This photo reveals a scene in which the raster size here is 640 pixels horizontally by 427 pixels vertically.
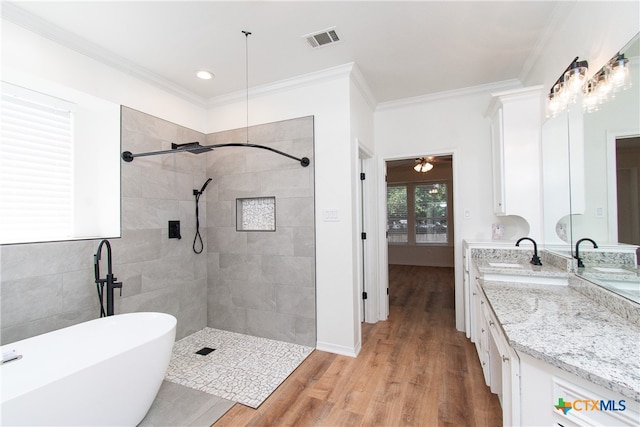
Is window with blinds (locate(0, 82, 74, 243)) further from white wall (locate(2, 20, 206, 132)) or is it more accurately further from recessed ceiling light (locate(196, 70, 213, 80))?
recessed ceiling light (locate(196, 70, 213, 80))

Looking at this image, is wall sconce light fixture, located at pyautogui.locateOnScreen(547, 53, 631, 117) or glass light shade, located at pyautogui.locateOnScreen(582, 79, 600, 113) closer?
wall sconce light fixture, located at pyautogui.locateOnScreen(547, 53, 631, 117)

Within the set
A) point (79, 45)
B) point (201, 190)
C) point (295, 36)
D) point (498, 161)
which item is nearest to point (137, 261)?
point (201, 190)

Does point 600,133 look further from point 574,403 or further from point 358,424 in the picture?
point 358,424

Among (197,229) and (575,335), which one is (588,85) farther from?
(197,229)

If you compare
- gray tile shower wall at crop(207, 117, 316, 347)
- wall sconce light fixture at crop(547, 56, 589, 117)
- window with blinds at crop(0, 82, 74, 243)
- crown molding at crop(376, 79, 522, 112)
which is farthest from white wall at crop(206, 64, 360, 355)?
window with blinds at crop(0, 82, 74, 243)

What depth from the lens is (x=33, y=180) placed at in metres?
2.21

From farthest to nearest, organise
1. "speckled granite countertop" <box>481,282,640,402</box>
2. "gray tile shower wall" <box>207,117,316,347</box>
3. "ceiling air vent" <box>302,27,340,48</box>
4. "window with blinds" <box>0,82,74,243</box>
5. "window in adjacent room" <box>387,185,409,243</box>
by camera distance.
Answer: "window in adjacent room" <box>387,185,409,243</box> < "gray tile shower wall" <box>207,117,316,347</box> < "ceiling air vent" <box>302,27,340,48</box> < "window with blinds" <box>0,82,74,243</box> < "speckled granite countertop" <box>481,282,640,402</box>

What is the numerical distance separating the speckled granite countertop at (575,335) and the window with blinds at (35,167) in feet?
10.8

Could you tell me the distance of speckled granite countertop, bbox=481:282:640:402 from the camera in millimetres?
864

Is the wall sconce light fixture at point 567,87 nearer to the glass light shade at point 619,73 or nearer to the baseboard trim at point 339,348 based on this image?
the glass light shade at point 619,73

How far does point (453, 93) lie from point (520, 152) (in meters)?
1.11

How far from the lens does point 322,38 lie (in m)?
2.27

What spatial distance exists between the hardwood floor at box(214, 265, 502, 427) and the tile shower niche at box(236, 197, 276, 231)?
146 centimetres

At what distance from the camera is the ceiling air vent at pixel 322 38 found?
7.18 feet
